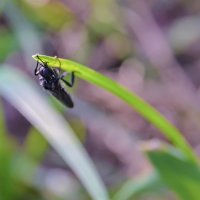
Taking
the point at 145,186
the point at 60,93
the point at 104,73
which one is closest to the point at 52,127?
the point at 60,93

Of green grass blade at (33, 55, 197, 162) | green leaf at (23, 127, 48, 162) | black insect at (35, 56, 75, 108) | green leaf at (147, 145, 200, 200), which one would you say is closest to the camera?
green grass blade at (33, 55, 197, 162)

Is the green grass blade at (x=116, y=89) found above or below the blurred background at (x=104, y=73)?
below

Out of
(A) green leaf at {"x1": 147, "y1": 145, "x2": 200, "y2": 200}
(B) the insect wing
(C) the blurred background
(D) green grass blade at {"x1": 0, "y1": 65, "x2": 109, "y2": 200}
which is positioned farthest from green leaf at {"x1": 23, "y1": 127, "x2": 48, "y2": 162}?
(A) green leaf at {"x1": 147, "y1": 145, "x2": 200, "y2": 200}

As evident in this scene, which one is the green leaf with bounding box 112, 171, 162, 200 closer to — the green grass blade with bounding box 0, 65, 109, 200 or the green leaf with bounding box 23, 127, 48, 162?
the green grass blade with bounding box 0, 65, 109, 200

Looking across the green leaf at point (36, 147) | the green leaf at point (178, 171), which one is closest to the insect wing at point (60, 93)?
the green leaf at point (178, 171)

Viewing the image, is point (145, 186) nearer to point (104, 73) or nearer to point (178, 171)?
point (178, 171)

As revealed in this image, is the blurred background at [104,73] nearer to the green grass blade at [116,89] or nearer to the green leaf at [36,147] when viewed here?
the green leaf at [36,147]

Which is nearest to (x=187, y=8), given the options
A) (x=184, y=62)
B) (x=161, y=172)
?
(x=184, y=62)
